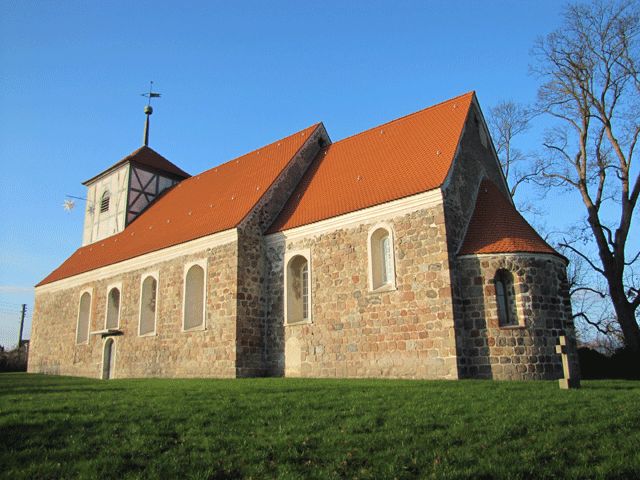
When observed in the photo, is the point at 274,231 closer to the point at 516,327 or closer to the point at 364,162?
the point at 364,162

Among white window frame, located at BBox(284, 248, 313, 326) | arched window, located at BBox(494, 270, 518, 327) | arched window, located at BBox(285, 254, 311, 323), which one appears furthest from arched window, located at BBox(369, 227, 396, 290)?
Answer: arched window, located at BBox(494, 270, 518, 327)

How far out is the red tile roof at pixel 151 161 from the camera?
28.6m

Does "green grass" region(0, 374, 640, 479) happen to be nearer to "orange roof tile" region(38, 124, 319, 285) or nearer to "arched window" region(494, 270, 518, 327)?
"arched window" region(494, 270, 518, 327)

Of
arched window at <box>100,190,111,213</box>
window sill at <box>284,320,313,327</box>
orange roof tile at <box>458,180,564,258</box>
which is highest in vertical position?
arched window at <box>100,190,111,213</box>

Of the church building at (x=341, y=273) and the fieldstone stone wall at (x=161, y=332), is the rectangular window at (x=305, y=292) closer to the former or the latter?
the church building at (x=341, y=273)

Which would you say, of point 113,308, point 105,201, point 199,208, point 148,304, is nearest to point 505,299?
point 199,208

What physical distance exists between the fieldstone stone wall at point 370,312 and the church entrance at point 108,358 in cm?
883

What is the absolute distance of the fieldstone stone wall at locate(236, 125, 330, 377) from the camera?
16828 millimetres

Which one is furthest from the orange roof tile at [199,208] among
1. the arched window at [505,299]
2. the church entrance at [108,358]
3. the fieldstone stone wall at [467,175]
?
the arched window at [505,299]

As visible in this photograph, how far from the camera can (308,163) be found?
21.3 m

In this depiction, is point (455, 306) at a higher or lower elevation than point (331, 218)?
lower

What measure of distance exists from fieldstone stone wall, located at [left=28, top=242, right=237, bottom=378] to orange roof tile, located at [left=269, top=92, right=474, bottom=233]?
8.92 ft

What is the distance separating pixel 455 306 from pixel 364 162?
7027 millimetres

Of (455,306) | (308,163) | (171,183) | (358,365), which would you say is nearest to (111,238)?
(171,183)
